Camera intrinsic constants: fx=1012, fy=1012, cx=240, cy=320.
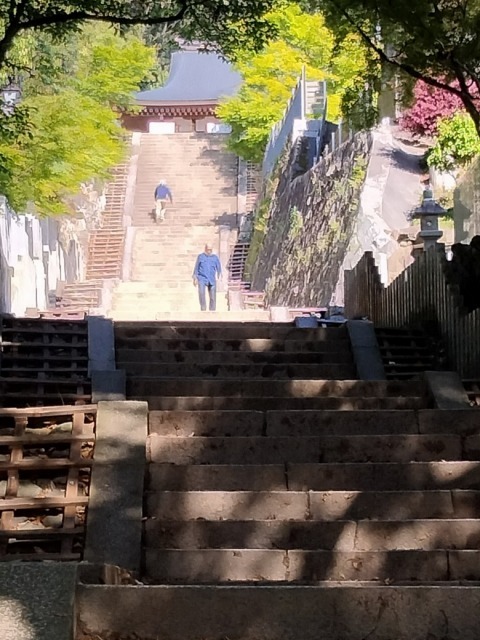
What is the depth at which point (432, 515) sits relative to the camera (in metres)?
5.69

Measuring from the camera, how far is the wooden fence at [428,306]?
8.64m

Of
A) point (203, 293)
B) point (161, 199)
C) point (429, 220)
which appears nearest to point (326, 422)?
point (429, 220)

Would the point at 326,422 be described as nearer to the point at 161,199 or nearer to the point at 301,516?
the point at 301,516

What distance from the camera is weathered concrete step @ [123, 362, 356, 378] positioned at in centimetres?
850

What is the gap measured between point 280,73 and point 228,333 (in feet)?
80.3

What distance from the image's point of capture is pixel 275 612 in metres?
3.73

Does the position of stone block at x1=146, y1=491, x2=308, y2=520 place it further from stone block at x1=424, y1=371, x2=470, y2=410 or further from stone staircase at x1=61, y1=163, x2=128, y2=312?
stone staircase at x1=61, y1=163, x2=128, y2=312

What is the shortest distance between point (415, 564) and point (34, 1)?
6.93 metres

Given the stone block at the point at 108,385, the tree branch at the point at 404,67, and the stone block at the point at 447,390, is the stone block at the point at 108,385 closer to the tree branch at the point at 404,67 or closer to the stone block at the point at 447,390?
the stone block at the point at 447,390

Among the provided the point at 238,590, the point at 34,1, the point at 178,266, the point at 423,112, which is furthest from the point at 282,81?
the point at 238,590

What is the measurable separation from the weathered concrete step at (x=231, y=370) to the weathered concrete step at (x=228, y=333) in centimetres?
63

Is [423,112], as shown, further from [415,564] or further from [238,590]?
[238,590]

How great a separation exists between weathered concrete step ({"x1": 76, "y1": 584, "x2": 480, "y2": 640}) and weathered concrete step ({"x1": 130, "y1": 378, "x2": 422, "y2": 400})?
12.0 feet

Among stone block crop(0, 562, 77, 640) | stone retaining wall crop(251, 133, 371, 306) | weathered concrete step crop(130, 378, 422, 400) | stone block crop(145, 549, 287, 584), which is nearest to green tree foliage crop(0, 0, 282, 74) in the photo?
weathered concrete step crop(130, 378, 422, 400)
